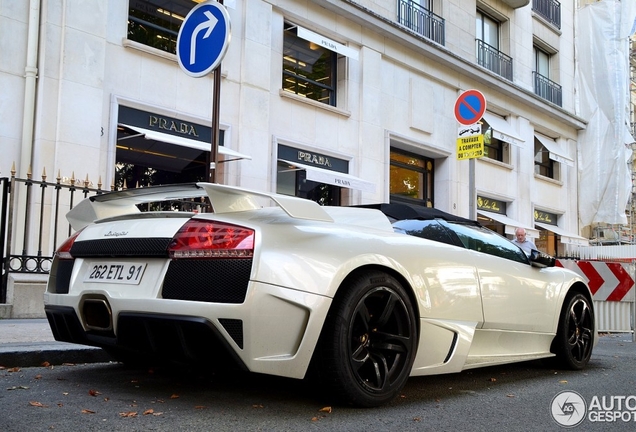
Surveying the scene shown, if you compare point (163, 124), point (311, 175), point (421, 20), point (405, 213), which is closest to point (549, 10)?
point (421, 20)

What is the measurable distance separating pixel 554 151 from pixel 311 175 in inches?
487

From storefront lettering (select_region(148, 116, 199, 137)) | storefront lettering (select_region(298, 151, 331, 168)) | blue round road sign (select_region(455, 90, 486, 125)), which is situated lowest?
storefront lettering (select_region(298, 151, 331, 168))

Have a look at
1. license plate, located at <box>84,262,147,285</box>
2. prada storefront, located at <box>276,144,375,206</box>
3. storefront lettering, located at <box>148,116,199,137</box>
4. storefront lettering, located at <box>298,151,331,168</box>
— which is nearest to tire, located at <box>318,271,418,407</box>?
license plate, located at <box>84,262,147,285</box>

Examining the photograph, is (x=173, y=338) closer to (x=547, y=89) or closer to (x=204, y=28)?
(x=204, y=28)

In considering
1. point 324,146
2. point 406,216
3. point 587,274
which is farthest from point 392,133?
point 406,216

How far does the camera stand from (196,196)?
370cm

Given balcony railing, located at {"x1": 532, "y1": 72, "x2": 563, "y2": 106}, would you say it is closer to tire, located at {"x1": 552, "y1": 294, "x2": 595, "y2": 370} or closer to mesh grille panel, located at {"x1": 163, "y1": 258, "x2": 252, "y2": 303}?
tire, located at {"x1": 552, "y1": 294, "x2": 595, "y2": 370}

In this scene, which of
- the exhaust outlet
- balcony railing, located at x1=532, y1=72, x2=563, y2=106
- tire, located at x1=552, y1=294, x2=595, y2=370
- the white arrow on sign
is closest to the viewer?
the exhaust outlet

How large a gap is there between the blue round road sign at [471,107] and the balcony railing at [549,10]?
13772 mm

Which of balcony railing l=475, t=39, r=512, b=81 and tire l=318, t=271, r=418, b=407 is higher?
balcony railing l=475, t=39, r=512, b=81

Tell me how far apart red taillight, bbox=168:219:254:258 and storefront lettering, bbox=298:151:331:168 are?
10367 millimetres

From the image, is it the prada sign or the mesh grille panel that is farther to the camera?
the prada sign

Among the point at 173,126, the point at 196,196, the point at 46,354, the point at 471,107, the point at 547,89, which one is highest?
the point at 547,89

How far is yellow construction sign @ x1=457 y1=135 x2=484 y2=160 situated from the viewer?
10148 mm
